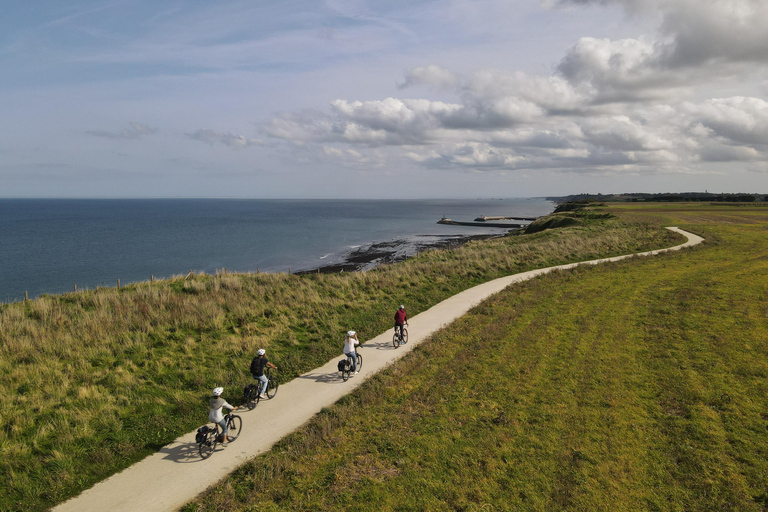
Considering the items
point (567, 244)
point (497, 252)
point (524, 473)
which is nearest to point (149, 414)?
point (524, 473)

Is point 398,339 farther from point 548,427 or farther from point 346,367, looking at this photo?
point 548,427

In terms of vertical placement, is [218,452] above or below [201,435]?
below

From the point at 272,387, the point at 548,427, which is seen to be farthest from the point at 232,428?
the point at 548,427

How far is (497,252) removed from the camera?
125 feet

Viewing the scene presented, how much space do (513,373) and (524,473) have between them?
499 cm

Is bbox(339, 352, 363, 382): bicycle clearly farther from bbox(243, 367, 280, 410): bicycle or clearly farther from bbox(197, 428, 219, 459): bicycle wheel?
bbox(197, 428, 219, 459): bicycle wheel

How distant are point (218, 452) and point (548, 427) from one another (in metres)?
8.63

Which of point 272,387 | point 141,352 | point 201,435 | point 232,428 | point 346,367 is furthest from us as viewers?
point 141,352

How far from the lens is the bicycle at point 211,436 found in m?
9.40

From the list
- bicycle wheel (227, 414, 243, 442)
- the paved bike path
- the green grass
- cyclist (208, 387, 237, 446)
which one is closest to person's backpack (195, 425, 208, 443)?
cyclist (208, 387, 237, 446)

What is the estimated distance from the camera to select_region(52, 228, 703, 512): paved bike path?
8117 mm

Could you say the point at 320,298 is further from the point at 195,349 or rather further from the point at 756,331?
the point at 756,331

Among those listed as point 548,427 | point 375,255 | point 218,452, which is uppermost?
point 548,427

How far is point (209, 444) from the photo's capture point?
31.3 feet
